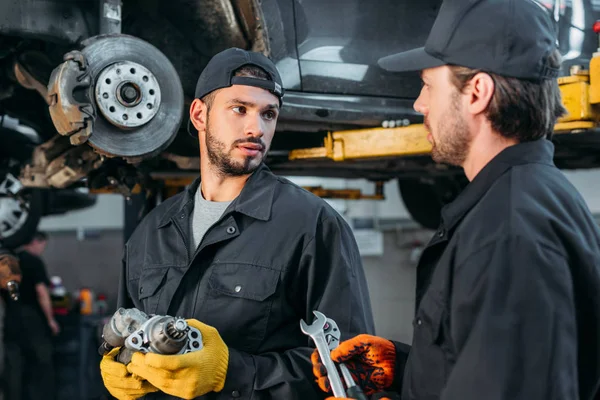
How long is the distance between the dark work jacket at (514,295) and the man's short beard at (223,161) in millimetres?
858

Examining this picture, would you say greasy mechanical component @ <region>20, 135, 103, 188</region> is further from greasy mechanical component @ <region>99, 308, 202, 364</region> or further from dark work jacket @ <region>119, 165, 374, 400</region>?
greasy mechanical component @ <region>99, 308, 202, 364</region>

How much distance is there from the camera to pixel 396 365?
5.67 feet

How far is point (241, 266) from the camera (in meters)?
2.01

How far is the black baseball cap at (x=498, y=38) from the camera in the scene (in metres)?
1.35

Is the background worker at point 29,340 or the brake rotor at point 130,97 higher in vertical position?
the brake rotor at point 130,97

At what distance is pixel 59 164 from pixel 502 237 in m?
3.28

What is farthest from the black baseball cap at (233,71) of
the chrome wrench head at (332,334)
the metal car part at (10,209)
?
the metal car part at (10,209)

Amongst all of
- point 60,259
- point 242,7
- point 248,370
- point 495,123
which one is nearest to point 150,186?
point 242,7

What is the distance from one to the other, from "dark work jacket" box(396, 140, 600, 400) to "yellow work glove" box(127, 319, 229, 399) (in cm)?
55

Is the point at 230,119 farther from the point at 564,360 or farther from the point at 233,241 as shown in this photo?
the point at 564,360

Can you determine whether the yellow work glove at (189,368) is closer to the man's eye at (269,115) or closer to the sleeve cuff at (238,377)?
the sleeve cuff at (238,377)

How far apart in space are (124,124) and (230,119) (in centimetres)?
74

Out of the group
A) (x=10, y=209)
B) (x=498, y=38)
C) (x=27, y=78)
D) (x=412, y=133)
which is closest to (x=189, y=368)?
(x=498, y=38)

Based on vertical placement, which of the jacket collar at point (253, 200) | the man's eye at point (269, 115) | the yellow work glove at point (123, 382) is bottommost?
the yellow work glove at point (123, 382)
